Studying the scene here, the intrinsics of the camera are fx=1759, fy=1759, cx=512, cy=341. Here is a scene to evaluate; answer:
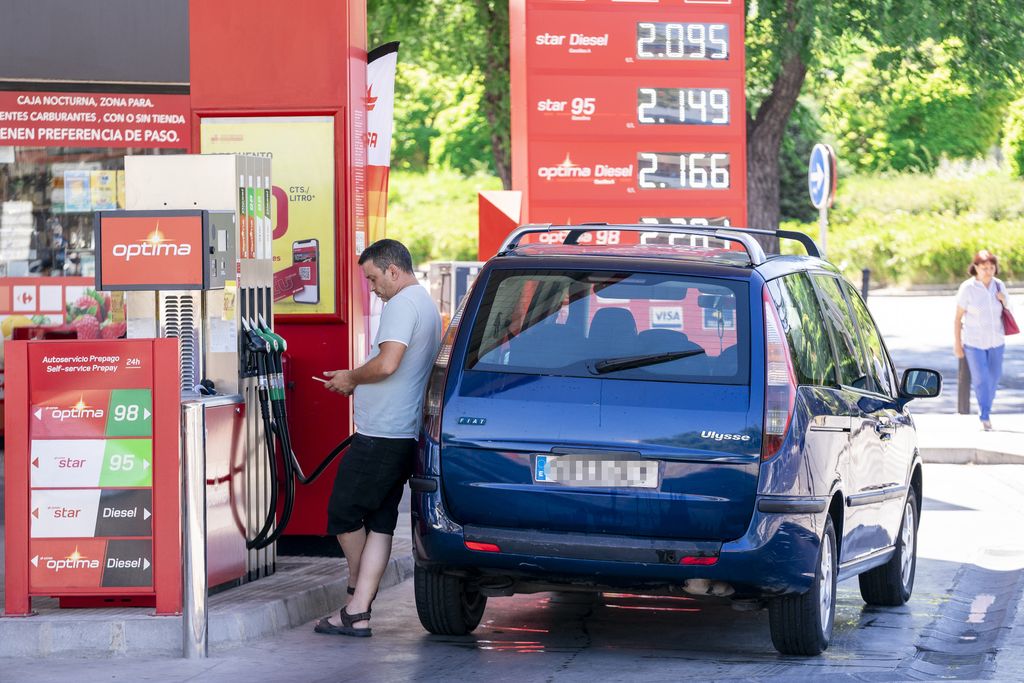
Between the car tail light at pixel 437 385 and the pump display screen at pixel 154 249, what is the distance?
3.61 ft

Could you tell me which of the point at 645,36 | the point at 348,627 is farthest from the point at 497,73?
the point at 348,627

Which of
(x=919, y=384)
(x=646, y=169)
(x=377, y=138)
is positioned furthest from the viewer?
(x=646, y=169)

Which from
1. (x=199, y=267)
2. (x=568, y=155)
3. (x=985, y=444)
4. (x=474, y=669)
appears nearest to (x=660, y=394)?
(x=474, y=669)

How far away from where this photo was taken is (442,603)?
7.77 metres

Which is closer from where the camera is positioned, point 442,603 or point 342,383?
point 442,603

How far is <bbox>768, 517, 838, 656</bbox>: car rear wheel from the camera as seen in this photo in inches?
287

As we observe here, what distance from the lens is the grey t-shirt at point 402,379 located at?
7.87 metres

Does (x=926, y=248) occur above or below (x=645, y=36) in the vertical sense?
below

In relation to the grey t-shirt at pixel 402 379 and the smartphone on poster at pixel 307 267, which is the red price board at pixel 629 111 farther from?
the grey t-shirt at pixel 402 379

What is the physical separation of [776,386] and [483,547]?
53.3 inches

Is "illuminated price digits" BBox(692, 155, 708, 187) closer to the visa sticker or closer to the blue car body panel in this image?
the blue car body panel

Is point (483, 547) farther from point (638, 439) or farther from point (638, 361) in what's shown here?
point (638, 361)

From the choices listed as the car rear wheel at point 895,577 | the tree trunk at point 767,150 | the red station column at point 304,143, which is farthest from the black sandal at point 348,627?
the tree trunk at point 767,150

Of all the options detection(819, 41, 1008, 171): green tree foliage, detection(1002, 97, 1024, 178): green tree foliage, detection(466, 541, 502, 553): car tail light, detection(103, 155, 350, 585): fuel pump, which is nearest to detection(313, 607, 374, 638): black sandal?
detection(103, 155, 350, 585): fuel pump
